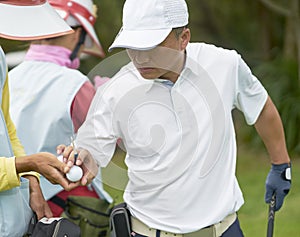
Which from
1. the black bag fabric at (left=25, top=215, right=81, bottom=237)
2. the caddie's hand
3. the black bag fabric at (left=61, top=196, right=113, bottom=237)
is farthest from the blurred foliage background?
the black bag fabric at (left=25, top=215, right=81, bottom=237)

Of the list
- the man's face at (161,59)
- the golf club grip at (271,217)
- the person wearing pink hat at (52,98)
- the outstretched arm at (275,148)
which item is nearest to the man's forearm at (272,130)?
the outstretched arm at (275,148)

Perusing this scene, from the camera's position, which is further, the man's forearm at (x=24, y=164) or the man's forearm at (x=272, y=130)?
the man's forearm at (x=272, y=130)

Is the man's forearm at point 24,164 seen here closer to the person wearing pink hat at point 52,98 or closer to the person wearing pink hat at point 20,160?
the person wearing pink hat at point 20,160

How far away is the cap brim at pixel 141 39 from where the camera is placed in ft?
12.0

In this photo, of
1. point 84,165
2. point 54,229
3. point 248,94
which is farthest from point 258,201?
point 54,229

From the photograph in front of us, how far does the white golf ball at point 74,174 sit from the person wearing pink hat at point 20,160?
25 millimetres

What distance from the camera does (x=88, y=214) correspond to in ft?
15.9

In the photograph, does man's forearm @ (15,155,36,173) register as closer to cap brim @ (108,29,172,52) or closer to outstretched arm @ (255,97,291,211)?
cap brim @ (108,29,172,52)

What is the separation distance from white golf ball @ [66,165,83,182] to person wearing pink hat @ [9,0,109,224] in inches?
37.0

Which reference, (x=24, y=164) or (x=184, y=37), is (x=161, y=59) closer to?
(x=184, y=37)

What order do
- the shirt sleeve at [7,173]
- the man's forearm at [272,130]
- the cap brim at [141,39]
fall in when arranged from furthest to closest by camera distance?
the man's forearm at [272,130] < the cap brim at [141,39] < the shirt sleeve at [7,173]

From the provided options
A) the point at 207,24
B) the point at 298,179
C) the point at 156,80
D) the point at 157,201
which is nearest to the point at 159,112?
the point at 156,80

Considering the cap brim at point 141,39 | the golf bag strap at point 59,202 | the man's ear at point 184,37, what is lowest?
the golf bag strap at point 59,202

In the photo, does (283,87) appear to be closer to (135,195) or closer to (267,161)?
(267,161)
